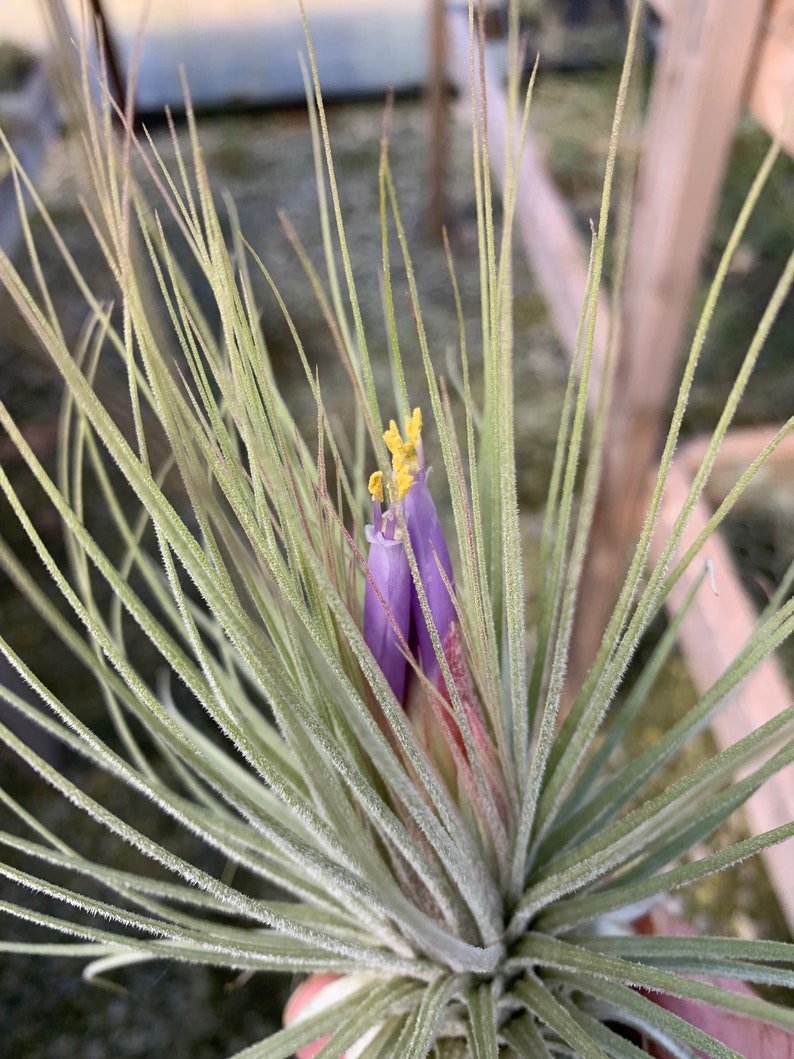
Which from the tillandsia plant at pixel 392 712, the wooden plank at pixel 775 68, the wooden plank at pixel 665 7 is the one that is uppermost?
the wooden plank at pixel 665 7

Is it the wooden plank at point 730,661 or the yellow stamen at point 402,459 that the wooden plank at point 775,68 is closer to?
the wooden plank at point 730,661

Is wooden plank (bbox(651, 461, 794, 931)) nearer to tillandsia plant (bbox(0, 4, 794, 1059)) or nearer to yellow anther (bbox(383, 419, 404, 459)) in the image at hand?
tillandsia plant (bbox(0, 4, 794, 1059))

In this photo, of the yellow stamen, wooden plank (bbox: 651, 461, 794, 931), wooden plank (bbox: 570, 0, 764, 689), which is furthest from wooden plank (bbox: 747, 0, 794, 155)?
the yellow stamen

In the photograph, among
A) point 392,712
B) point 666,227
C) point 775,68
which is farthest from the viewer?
point 666,227

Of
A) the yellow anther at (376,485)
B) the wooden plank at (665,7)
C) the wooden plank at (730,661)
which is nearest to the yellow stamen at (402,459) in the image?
the yellow anther at (376,485)

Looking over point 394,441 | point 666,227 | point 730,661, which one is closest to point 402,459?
point 394,441

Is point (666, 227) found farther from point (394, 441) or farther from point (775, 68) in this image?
point (394, 441)
